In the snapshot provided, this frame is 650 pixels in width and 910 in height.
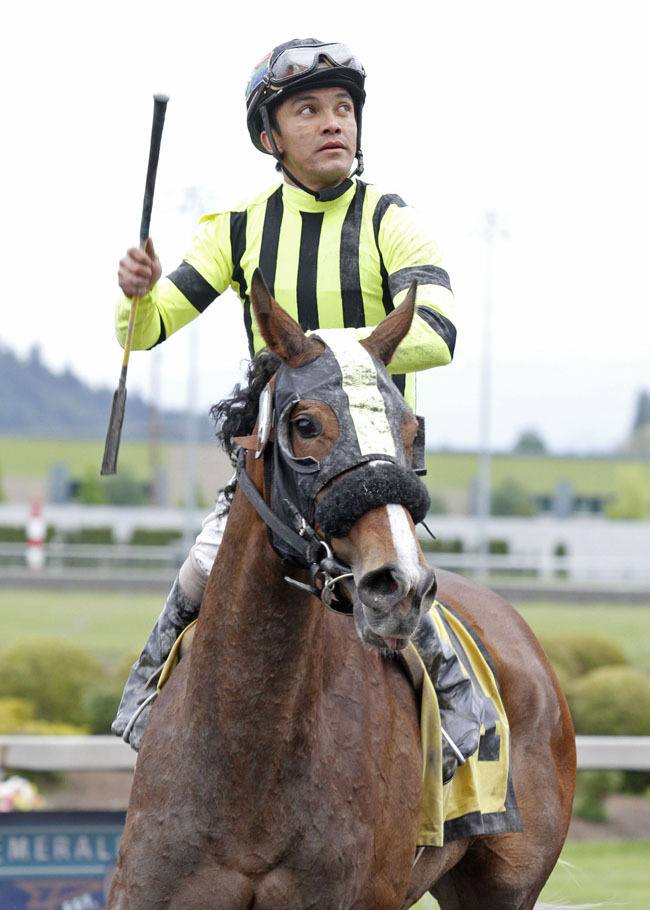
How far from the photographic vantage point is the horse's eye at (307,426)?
111 inches

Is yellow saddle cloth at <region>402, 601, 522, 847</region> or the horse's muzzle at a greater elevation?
the horse's muzzle

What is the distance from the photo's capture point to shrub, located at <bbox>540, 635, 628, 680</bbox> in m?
13.4

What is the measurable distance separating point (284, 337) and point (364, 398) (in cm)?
24

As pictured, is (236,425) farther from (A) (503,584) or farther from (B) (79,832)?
(A) (503,584)

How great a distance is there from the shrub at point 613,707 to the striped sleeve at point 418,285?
25.6 feet

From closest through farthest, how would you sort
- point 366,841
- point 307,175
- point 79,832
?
point 366,841 < point 307,175 < point 79,832

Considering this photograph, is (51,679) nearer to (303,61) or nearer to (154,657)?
(154,657)

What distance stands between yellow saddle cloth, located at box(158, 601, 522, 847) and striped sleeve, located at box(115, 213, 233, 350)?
2.64 feet

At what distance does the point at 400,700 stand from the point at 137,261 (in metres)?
1.29

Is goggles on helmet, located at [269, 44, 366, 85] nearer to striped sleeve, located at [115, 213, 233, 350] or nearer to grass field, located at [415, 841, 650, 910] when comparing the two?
striped sleeve, located at [115, 213, 233, 350]

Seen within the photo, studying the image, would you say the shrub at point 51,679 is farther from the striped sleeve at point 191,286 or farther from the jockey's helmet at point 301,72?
the jockey's helmet at point 301,72

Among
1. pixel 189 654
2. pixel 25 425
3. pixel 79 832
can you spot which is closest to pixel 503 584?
pixel 79 832

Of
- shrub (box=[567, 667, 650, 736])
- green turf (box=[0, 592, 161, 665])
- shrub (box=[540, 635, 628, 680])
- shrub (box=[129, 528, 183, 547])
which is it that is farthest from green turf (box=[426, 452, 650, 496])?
shrub (box=[567, 667, 650, 736])

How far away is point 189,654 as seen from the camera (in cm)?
334
